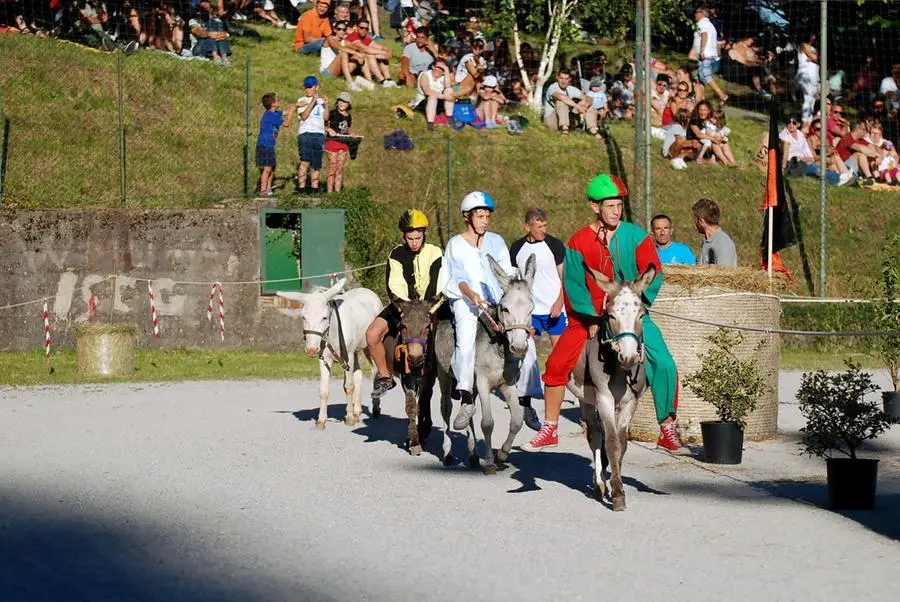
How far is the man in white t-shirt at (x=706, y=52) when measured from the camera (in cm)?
3559

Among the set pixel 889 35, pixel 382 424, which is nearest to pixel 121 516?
pixel 382 424

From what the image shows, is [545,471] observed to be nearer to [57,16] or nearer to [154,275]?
[154,275]

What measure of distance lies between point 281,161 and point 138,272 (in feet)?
13.8

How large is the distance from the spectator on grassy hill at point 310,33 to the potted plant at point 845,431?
2397 centimetres

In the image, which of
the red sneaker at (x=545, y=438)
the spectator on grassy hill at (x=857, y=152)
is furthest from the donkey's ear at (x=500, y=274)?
the spectator on grassy hill at (x=857, y=152)

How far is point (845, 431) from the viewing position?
12172 mm

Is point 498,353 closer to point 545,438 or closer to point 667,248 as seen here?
point 545,438

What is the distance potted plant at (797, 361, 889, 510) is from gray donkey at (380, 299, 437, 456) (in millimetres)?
4035

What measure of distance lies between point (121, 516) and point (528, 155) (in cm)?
2020

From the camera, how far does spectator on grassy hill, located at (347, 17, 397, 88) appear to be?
3281 cm

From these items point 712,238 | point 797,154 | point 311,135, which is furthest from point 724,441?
point 797,154

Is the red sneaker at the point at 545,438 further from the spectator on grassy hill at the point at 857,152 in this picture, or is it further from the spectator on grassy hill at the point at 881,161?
the spectator on grassy hill at the point at 881,161

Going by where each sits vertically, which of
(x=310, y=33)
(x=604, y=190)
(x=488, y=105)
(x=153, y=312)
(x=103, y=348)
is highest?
(x=310, y=33)

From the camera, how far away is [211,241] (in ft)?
89.3
